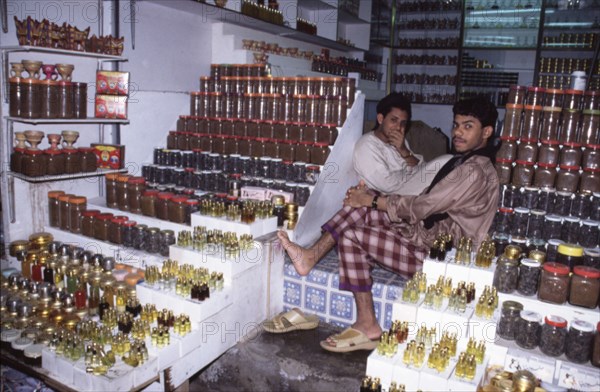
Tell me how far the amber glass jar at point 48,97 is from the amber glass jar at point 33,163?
258 millimetres

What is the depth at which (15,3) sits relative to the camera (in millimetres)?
3213

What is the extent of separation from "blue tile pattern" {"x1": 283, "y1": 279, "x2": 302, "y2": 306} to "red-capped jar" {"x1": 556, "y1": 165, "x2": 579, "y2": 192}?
68.9 inches

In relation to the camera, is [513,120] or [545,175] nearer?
[545,175]

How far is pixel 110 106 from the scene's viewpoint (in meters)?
3.60

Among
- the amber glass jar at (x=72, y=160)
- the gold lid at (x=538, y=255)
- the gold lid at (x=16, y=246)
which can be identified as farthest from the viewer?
the amber glass jar at (x=72, y=160)

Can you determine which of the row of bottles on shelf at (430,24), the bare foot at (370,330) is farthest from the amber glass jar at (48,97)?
the row of bottles on shelf at (430,24)

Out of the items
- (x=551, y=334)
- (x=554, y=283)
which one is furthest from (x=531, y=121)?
(x=551, y=334)

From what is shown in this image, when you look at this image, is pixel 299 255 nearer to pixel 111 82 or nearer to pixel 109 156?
pixel 109 156

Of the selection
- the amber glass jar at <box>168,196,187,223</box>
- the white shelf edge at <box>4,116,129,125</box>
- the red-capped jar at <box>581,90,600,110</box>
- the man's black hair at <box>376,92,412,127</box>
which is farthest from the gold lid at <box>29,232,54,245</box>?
the red-capped jar at <box>581,90,600,110</box>

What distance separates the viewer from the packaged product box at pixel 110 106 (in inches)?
141

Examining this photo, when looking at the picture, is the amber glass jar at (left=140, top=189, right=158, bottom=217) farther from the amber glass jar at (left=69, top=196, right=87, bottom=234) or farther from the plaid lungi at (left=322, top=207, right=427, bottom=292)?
the plaid lungi at (left=322, top=207, right=427, bottom=292)

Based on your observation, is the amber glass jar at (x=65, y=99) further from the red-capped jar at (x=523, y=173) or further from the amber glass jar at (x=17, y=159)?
the red-capped jar at (x=523, y=173)

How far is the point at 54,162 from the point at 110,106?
631mm

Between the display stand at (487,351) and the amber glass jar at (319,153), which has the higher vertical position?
the amber glass jar at (319,153)
